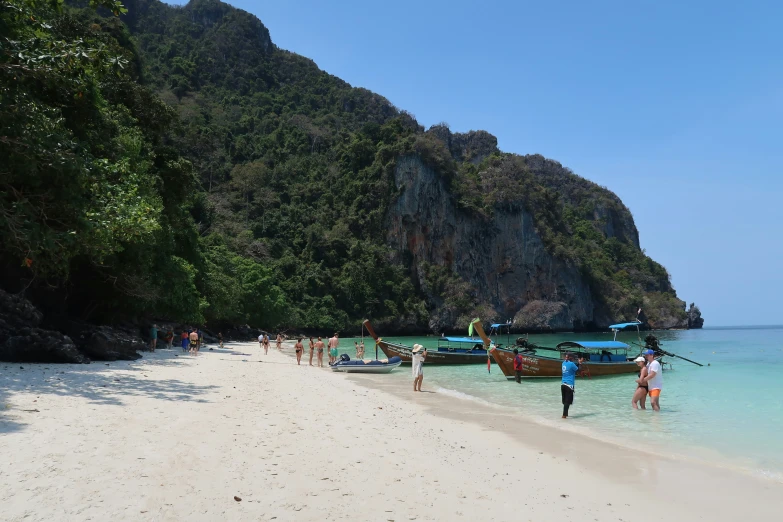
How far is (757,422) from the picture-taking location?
433 inches

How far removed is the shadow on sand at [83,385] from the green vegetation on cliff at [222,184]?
212 cm

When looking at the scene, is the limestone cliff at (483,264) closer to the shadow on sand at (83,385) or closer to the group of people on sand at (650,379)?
the group of people on sand at (650,379)

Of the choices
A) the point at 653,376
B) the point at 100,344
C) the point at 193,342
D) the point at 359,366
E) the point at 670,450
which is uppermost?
the point at 100,344

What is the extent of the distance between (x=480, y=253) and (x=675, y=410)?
62.4m

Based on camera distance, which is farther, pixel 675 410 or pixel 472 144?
pixel 472 144

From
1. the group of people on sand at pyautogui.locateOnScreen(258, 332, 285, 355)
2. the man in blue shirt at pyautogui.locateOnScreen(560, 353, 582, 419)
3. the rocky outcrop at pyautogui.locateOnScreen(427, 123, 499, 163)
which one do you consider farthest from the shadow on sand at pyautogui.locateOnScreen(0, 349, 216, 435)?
the rocky outcrop at pyautogui.locateOnScreen(427, 123, 499, 163)

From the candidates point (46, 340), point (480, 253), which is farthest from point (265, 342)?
point (480, 253)

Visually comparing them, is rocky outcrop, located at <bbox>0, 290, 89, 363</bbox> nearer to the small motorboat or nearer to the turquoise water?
the small motorboat

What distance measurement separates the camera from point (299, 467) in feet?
16.5

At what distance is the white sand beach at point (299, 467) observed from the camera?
13.0 ft

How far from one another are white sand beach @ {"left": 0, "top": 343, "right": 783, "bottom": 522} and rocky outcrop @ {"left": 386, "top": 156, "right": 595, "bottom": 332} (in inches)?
2394

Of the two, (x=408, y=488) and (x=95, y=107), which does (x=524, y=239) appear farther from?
(x=408, y=488)

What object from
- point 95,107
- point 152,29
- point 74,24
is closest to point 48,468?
point 95,107

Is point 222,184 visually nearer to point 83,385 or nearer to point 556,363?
point 556,363
